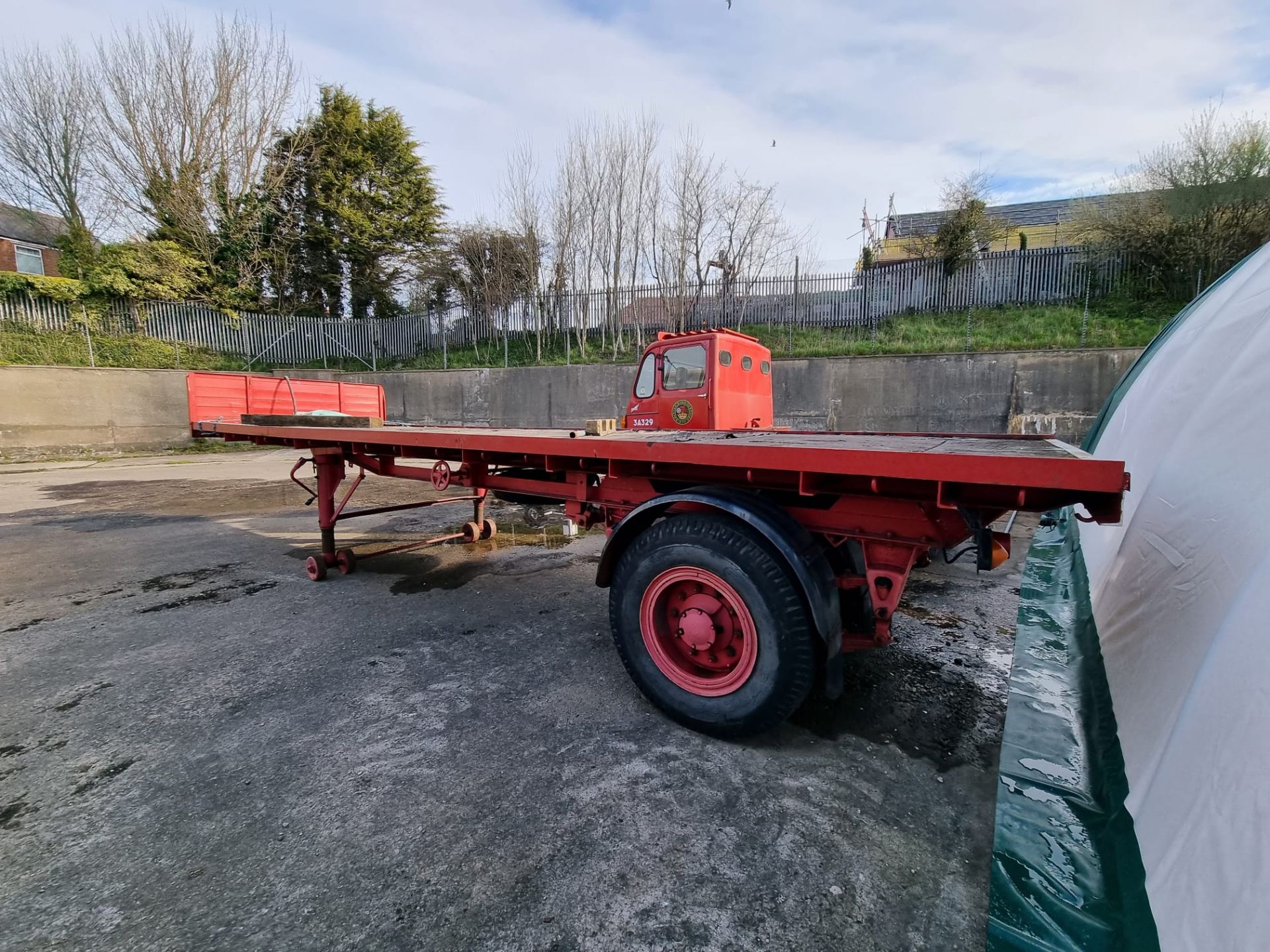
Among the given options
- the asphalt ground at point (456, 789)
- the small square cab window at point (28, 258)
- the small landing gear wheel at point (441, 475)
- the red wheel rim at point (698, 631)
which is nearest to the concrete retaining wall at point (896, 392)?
the asphalt ground at point (456, 789)

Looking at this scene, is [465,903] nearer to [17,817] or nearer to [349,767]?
[349,767]

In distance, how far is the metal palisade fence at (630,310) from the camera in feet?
48.3

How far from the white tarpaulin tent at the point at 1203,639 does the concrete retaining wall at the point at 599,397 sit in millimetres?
10178

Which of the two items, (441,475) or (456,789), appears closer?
(456,789)

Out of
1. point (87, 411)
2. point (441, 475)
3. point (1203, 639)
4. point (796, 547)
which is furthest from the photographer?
point (87, 411)

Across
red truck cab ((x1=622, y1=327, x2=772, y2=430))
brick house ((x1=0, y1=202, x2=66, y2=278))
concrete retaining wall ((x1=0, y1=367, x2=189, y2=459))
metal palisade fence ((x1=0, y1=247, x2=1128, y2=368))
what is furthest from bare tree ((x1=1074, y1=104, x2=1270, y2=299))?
brick house ((x1=0, y1=202, x2=66, y2=278))

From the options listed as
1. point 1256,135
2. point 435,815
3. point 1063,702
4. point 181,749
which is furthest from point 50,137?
point 1256,135

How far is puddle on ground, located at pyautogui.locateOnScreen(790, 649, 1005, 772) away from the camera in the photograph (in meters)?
2.43

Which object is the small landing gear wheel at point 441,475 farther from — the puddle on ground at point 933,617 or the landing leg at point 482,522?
the puddle on ground at point 933,617

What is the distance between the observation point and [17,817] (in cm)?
203

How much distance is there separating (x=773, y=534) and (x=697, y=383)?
4.86 metres

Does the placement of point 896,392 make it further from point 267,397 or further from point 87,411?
point 87,411

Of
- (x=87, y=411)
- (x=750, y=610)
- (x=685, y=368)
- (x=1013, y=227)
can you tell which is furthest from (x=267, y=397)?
(x=1013, y=227)

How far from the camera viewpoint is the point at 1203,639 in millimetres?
1579
